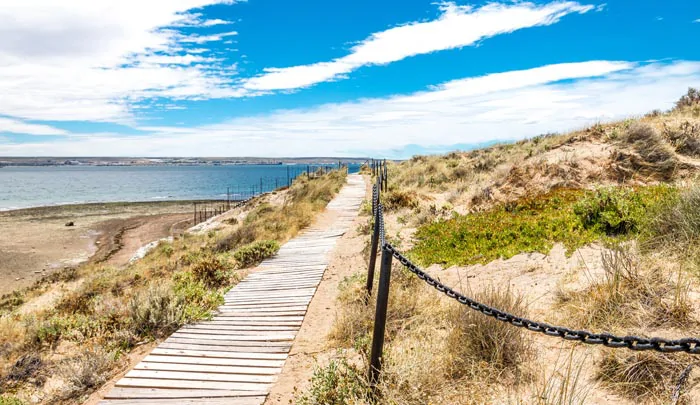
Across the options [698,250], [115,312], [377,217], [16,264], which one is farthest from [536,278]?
[16,264]

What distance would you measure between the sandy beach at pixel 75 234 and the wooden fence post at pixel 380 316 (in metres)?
25.7

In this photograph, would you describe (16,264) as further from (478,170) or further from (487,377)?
(487,377)

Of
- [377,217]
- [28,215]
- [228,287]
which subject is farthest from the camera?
[28,215]

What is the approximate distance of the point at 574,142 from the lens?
600 inches

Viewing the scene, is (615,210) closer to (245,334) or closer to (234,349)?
(245,334)

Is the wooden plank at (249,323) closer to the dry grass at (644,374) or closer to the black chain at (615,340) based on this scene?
the black chain at (615,340)

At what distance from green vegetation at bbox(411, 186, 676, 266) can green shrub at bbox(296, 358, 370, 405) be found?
404 centimetres

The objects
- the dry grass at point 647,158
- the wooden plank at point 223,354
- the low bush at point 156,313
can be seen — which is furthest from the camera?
the dry grass at point 647,158

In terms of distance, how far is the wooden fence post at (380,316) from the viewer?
3.49 meters

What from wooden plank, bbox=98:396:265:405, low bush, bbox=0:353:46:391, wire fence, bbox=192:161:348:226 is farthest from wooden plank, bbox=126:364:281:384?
wire fence, bbox=192:161:348:226

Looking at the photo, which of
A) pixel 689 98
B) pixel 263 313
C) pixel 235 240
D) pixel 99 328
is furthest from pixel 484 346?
pixel 689 98

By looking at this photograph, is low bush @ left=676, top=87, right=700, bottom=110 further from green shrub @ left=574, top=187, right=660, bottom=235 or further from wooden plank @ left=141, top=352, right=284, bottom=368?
wooden plank @ left=141, top=352, right=284, bottom=368

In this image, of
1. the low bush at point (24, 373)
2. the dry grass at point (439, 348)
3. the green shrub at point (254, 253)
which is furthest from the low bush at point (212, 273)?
the dry grass at point (439, 348)

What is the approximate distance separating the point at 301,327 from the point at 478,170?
17.2m
